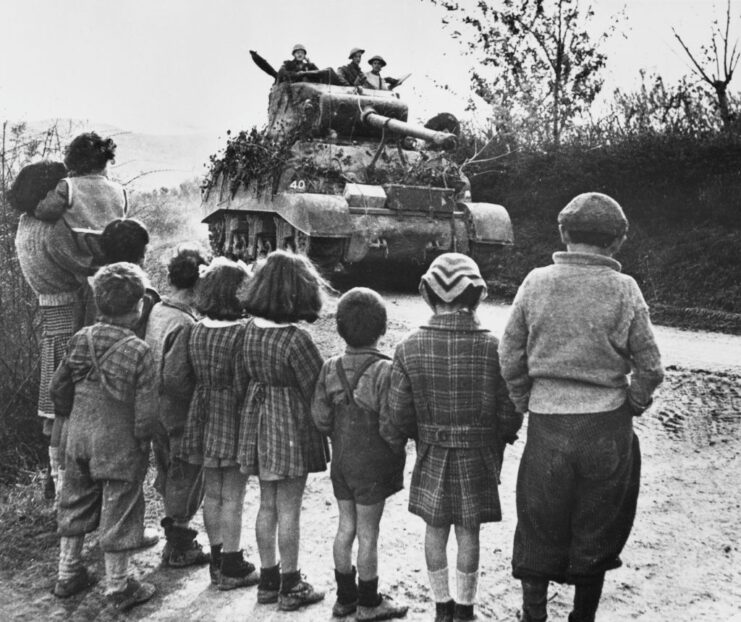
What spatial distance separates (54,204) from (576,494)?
314 cm

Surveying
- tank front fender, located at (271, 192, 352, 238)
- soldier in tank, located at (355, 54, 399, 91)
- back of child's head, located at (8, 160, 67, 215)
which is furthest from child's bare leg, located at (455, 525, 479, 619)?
soldier in tank, located at (355, 54, 399, 91)

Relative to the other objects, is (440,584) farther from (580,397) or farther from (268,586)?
(580,397)

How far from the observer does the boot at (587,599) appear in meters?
3.06

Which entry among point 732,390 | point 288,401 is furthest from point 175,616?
point 732,390

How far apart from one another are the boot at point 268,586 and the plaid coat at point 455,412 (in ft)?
2.49

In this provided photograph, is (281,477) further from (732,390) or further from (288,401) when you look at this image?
(732,390)

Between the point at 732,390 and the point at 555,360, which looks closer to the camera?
the point at 555,360

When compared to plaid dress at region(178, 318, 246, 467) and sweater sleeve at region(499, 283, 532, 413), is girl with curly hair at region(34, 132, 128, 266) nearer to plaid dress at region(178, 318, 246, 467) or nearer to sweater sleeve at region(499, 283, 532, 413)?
plaid dress at region(178, 318, 246, 467)

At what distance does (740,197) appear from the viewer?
457 inches

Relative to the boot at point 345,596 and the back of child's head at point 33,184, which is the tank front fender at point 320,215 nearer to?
the back of child's head at point 33,184

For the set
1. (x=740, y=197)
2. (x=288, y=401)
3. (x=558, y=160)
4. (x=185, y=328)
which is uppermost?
(x=558, y=160)

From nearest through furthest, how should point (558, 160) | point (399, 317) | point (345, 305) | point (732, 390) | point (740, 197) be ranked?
point (345, 305)
point (732, 390)
point (399, 317)
point (740, 197)
point (558, 160)

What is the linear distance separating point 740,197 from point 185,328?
10.2 metres

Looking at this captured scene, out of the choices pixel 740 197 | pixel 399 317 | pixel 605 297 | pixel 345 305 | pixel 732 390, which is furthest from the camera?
pixel 740 197
